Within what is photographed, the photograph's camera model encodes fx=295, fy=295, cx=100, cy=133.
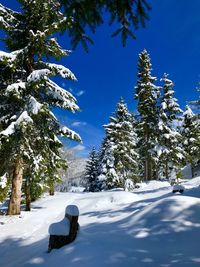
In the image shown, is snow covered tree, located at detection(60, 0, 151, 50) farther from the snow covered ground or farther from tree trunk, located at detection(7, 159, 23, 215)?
tree trunk, located at detection(7, 159, 23, 215)

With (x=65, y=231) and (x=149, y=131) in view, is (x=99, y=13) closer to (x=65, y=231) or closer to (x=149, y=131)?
(x=65, y=231)

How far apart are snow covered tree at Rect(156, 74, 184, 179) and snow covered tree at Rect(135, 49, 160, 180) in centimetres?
89

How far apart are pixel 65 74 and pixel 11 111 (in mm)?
3816

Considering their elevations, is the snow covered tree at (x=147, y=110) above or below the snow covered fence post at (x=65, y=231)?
above

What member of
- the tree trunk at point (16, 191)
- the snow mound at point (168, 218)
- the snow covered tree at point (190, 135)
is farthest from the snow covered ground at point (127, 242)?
the snow covered tree at point (190, 135)

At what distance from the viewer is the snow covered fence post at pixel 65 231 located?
30.1ft

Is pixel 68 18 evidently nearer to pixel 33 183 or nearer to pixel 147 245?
pixel 147 245

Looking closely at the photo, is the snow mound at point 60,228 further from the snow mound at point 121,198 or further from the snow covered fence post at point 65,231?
the snow mound at point 121,198

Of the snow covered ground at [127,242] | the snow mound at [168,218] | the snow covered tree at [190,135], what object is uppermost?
the snow covered tree at [190,135]

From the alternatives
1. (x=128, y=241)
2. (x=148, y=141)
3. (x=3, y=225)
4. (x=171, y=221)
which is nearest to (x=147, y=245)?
(x=128, y=241)

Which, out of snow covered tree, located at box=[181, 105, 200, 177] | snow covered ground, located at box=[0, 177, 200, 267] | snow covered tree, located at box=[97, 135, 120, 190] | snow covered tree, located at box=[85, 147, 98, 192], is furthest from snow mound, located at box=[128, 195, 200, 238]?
snow covered tree, located at box=[85, 147, 98, 192]

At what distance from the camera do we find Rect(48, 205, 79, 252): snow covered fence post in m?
9.16

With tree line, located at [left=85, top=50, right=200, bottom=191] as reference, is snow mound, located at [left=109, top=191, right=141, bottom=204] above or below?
below

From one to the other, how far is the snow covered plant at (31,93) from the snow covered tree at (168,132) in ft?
57.4
